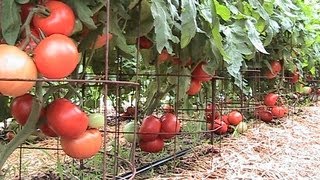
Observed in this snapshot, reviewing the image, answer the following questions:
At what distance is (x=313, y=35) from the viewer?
12.9ft

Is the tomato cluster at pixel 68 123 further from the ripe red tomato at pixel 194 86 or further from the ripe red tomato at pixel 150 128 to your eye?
Answer: the ripe red tomato at pixel 194 86

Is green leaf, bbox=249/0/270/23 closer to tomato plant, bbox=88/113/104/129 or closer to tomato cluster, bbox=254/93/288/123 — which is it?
tomato plant, bbox=88/113/104/129

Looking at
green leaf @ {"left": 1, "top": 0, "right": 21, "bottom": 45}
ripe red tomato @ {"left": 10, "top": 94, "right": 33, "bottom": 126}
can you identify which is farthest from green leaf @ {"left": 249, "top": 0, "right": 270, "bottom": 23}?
green leaf @ {"left": 1, "top": 0, "right": 21, "bottom": 45}

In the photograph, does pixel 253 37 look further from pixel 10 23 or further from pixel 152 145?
pixel 10 23

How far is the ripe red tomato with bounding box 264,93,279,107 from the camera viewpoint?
3.74 m

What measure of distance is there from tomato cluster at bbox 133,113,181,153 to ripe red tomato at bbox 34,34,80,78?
106 cm

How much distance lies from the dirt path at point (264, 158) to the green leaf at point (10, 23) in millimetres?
1172

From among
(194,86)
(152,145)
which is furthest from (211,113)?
(152,145)

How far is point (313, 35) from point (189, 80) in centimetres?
224

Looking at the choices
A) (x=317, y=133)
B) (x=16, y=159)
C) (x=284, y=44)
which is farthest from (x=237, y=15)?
(x=317, y=133)

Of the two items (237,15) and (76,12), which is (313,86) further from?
(76,12)

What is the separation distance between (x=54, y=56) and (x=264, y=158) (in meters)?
1.86

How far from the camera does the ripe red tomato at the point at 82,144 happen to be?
1.07m

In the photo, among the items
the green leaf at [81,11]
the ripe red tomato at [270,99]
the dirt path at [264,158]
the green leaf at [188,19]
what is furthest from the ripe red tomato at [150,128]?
the ripe red tomato at [270,99]
